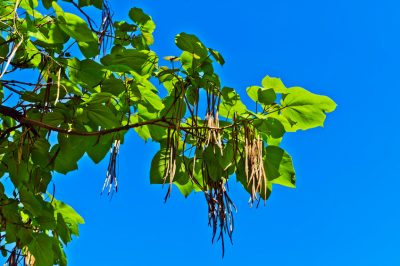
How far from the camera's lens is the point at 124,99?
1896 millimetres

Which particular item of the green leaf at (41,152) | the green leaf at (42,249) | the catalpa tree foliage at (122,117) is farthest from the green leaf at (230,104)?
the green leaf at (42,249)

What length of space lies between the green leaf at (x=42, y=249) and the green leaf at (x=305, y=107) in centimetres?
90

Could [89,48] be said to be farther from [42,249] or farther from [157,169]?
[42,249]

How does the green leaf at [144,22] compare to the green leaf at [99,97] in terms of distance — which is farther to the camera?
the green leaf at [144,22]

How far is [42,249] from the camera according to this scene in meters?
2.02

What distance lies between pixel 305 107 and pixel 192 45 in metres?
0.37

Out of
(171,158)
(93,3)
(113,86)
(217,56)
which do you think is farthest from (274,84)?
(93,3)

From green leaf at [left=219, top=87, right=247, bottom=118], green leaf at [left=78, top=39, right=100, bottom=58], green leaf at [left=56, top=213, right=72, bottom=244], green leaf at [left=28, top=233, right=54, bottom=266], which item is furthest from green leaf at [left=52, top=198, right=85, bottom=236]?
green leaf at [left=219, top=87, right=247, bottom=118]

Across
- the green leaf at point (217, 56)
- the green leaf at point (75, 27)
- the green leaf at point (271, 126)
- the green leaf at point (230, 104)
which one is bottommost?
the green leaf at point (271, 126)

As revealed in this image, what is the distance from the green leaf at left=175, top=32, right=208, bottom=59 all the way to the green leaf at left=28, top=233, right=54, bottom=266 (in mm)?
828

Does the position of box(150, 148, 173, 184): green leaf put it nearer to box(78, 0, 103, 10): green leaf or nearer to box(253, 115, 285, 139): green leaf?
box(253, 115, 285, 139): green leaf

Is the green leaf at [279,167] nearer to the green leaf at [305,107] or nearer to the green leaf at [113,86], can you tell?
the green leaf at [305,107]

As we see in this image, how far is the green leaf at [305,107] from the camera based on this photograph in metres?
1.70

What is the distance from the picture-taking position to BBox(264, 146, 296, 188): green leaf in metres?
1.81
